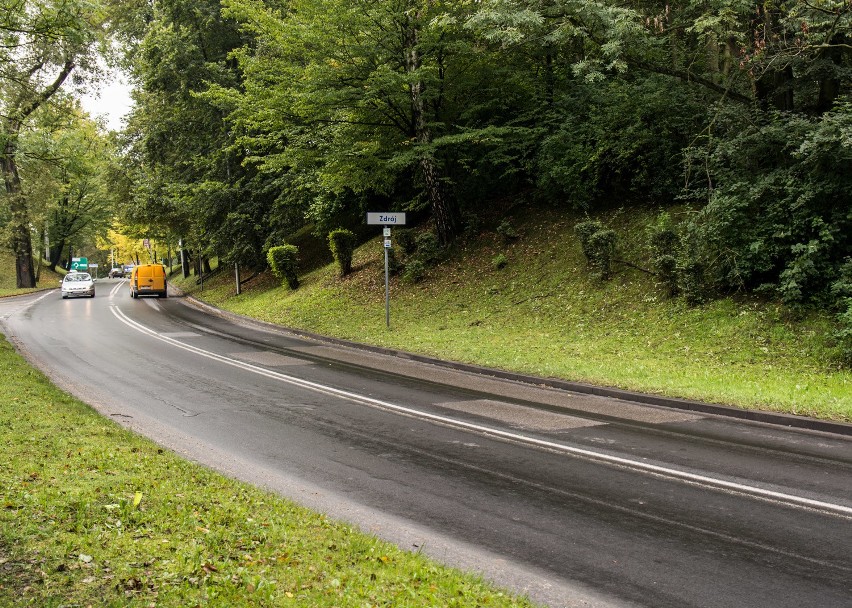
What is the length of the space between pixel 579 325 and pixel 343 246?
1241 cm

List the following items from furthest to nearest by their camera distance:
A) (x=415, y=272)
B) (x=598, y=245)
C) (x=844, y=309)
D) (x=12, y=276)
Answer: (x=12, y=276)
(x=415, y=272)
(x=598, y=245)
(x=844, y=309)

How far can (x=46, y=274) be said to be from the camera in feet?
210

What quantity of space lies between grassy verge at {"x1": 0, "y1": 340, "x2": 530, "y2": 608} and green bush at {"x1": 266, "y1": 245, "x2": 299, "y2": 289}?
21869 mm

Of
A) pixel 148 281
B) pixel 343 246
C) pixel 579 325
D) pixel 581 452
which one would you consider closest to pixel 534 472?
pixel 581 452

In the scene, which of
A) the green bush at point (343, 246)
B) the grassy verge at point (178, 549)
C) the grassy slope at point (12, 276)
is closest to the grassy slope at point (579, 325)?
the green bush at point (343, 246)

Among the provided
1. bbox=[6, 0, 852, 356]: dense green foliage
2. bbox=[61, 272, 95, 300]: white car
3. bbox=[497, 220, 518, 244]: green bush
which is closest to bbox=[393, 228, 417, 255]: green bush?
bbox=[6, 0, 852, 356]: dense green foliage

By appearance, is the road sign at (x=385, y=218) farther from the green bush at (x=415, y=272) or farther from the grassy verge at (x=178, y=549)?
the grassy verge at (x=178, y=549)

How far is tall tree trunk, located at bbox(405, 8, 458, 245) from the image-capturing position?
20.2m

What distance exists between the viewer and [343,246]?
84.6 feet

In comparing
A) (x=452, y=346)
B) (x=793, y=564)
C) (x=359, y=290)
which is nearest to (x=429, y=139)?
(x=359, y=290)

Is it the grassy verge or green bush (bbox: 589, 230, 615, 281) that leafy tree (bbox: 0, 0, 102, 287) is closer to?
the grassy verge

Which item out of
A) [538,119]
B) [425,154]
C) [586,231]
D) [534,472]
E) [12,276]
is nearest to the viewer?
[534,472]

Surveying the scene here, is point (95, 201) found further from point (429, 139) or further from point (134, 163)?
point (429, 139)

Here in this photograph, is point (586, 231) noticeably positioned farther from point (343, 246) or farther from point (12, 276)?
point (12, 276)
